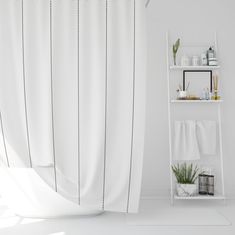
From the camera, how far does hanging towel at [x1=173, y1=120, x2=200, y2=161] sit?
3678 mm

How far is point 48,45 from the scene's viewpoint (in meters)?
2.80

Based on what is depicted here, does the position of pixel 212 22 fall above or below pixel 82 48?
above

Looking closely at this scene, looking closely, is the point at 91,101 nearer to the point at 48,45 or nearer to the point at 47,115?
the point at 47,115

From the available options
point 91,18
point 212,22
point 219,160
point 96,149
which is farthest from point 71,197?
point 212,22

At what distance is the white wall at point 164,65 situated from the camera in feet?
12.6

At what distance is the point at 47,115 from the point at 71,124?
0.19 metres

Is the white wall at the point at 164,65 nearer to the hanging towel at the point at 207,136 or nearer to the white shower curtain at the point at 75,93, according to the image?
the hanging towel at the point at 207,136

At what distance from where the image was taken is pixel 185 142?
370 cm

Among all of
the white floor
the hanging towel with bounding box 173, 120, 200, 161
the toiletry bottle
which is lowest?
the white floor

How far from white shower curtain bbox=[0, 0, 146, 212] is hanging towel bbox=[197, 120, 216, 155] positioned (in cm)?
109

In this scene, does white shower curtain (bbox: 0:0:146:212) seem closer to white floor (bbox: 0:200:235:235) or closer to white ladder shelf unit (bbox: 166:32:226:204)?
white floor (bbox: 0:200:235:235)

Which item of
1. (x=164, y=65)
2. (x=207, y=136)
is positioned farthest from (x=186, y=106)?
(x=164, y=65)

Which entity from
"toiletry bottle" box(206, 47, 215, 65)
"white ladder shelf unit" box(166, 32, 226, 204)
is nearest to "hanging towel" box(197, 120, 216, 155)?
"white ladder shelf unit" box(166, 32, 226, 204)

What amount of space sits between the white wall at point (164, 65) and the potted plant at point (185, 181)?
254 mm
